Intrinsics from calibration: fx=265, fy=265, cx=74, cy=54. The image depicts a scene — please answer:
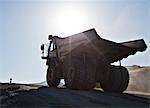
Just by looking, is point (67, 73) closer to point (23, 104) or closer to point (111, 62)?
point (111, 62)

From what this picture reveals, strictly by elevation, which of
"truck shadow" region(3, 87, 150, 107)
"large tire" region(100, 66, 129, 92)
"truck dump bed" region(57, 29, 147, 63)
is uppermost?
"truck dump bed" region(57, 29, 147, 63)

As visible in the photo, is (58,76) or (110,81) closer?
(110,81)

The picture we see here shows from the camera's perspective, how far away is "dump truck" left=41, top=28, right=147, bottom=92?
44.1 ft

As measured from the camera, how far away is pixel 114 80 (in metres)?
14.8

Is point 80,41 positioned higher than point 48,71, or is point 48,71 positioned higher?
point 80,41

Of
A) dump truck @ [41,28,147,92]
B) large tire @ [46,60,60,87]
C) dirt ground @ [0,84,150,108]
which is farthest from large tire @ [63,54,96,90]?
large tire @ [46,60,60,87]

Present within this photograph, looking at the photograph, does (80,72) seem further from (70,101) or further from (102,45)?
(70,101)

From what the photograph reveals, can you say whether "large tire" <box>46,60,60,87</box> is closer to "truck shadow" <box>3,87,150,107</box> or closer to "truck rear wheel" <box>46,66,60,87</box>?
"truck rear wheel" <box>46,66,60,87</box>

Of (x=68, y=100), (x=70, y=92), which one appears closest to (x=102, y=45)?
(x=70, y=92)

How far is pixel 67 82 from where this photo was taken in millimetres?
14375

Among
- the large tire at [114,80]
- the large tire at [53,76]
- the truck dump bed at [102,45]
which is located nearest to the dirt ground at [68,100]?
the truck dump bed at [102,45]

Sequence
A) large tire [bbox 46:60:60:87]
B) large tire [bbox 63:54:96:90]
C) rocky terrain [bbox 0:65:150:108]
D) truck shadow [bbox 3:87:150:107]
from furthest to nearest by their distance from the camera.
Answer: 1. large tire [bbox 46:60:60:87]
2. large tire [bbox 63:54:96:90]
3. rocky terrain [bbox 0:65:150:108]
4. truck shadow [bbox 3:87:150:107]

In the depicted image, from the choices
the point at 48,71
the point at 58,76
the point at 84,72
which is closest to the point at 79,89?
the point at 84,72

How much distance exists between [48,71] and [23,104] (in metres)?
9.83
